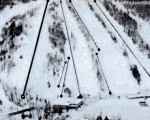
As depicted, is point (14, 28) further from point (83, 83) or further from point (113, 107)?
point (113, 107)

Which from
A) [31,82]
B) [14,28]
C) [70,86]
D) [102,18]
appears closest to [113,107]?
[70,86]

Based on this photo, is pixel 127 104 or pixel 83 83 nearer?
pixel 127 104

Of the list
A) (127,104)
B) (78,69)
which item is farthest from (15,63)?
(127,104)

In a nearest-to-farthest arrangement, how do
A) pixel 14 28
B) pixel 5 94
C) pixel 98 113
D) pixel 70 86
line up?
1. pixel 98 113
2. pixel 5 94
3. pixel 70 86
4. pixel 14 28

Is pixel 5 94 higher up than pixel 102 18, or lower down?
lower down

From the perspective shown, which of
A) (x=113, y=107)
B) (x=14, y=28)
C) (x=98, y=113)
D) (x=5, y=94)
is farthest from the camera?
(x=14, y=28)

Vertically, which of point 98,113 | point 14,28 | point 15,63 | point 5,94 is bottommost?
point 98,113

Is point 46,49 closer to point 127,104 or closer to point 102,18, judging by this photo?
point 102,18
